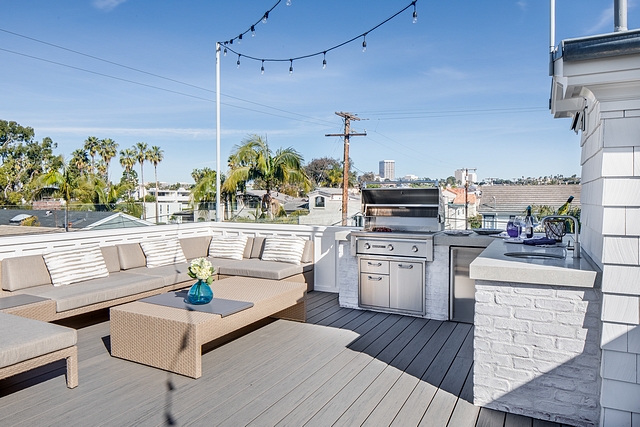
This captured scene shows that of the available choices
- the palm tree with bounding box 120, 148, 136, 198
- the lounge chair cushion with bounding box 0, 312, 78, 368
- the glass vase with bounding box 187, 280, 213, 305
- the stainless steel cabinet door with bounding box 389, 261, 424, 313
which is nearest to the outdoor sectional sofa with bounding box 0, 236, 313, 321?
the lounge chair cushion with bounding box 0, 312, 78, 368

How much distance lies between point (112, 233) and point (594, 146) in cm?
471

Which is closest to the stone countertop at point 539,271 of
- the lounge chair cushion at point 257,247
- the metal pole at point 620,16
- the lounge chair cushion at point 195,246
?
the metal pole at point 620,16

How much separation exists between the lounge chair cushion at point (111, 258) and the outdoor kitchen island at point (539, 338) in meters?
3.71

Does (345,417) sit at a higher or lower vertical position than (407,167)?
lower

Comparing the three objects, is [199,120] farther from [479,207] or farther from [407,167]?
[479,207]

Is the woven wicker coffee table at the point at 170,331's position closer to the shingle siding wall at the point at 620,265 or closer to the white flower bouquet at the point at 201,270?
the white flower bouquet at the point at 201,270

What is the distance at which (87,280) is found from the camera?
4082mm

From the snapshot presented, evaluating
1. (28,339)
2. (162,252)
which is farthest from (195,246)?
(28,339)

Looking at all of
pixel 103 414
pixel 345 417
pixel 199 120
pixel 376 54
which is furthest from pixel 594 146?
pixel 199 120

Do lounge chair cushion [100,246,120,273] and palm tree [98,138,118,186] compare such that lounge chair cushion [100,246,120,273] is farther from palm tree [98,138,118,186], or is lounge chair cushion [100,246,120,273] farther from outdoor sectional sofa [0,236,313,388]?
palm tree [98,138,118,186]

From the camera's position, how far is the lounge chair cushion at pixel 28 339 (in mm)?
2279

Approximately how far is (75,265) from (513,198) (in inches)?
225

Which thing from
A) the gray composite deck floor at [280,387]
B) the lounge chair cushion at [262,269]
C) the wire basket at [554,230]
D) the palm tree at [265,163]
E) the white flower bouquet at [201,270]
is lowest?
the gray composite deck floor at [280,387]

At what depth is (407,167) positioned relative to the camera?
25.6 m
